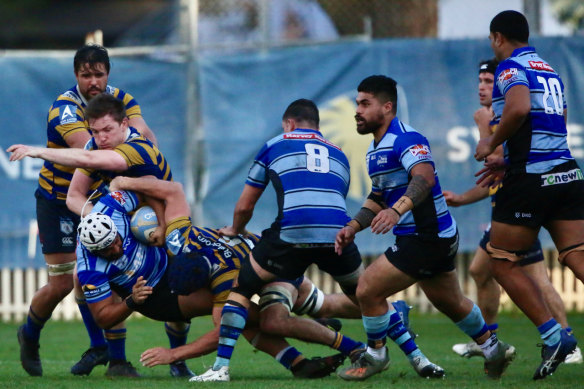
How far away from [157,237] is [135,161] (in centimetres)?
55

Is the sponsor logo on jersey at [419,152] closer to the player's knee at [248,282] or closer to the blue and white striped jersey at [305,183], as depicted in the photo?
the blue and white striped jersey at [305,183]

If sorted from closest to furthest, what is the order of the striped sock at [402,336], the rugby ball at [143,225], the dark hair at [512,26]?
the dark hair at [512,26]
the striped sock at [402,336]
the rugby ball at [143,225]

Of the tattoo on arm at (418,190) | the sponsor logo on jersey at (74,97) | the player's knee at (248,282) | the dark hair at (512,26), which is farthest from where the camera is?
the sponsor logo on jersey at (74,97)

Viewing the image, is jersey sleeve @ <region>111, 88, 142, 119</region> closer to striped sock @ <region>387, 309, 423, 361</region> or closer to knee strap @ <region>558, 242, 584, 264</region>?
striped sock @ <region>387, 309, 423, 361</region>

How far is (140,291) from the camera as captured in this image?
6391 mm

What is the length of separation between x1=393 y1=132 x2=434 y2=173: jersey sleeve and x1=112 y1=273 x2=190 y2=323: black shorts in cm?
181

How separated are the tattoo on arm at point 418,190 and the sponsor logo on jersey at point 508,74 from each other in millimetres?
826

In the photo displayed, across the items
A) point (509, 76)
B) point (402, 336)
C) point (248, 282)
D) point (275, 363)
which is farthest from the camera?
point (275, 363)

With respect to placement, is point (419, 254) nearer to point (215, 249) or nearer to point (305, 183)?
point (305, 183)

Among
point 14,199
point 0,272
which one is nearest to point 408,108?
point 14,199

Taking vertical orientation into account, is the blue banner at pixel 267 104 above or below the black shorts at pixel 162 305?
above

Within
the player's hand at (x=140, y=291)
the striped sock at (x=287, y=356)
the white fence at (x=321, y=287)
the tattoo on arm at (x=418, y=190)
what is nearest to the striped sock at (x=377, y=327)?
the striped sock at (x=287, y=356)

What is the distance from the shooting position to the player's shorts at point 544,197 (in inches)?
243

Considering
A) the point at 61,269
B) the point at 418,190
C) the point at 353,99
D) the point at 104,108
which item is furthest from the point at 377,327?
the point at 353,99
